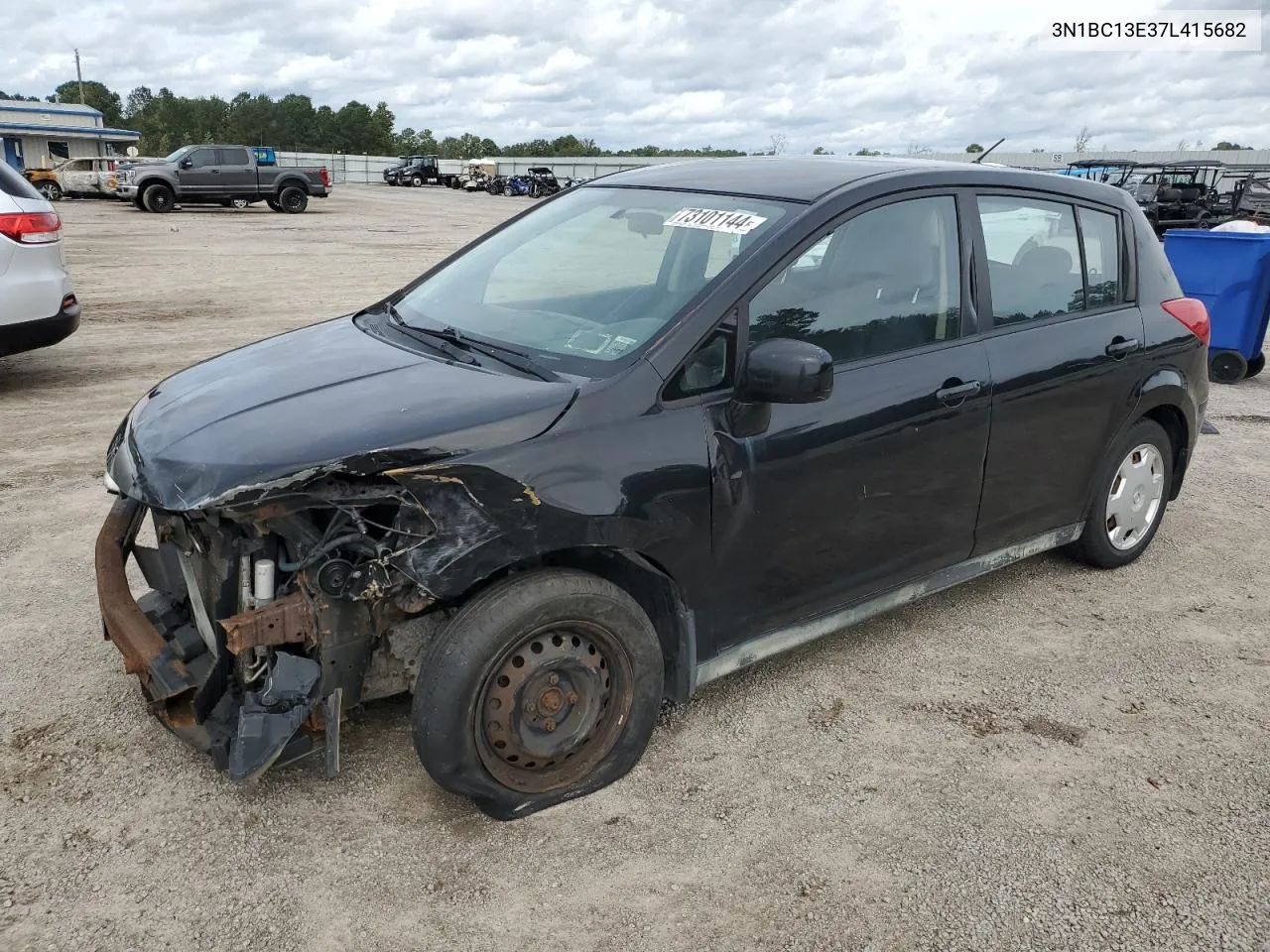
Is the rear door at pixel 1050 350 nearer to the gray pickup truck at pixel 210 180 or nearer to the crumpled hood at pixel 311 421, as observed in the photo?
the crumpled hood at pixel 311 421

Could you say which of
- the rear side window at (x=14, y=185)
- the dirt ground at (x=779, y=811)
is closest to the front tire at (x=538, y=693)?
the dirt ground at (x=779, y=811)

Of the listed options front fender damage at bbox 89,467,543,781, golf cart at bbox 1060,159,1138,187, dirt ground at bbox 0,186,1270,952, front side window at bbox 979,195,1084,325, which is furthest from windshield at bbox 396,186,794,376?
golf cart at bbox 1060,159,1138,187

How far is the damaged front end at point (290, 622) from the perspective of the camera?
2.52 m

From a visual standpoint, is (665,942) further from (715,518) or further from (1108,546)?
(1108,546)

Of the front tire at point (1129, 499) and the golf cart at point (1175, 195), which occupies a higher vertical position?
the golf cart at point (1175, 195)

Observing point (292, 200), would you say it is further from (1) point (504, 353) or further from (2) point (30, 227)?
(1) point (504, 353)

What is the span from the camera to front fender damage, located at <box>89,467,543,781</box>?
2504 mm

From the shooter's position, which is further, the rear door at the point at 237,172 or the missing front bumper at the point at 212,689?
the rear door at the point at 237,172

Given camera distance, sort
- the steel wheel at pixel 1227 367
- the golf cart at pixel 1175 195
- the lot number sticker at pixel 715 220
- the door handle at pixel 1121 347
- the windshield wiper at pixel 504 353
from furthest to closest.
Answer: the golf cart at pixel 1175 195, the steel wheel at pixel 1227 367, the door handle at pixel 1121 347, the lot number sticker at pixel 715 220, the windshield wiper at pixel 504 353

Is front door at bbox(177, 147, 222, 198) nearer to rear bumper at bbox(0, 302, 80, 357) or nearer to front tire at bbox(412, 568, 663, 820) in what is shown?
rear bumper at bbox(0, 302, 80, 357)

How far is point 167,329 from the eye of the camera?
10078mm

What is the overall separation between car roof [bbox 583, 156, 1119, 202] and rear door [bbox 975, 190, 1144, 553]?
0.09 m

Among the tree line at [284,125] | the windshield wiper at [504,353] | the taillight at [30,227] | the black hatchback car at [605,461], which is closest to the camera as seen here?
the black hatchback car at [605,461]

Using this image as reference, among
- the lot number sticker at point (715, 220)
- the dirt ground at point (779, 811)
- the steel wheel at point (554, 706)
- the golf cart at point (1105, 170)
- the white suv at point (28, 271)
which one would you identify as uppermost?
the golf cart at point (1105, 170)
